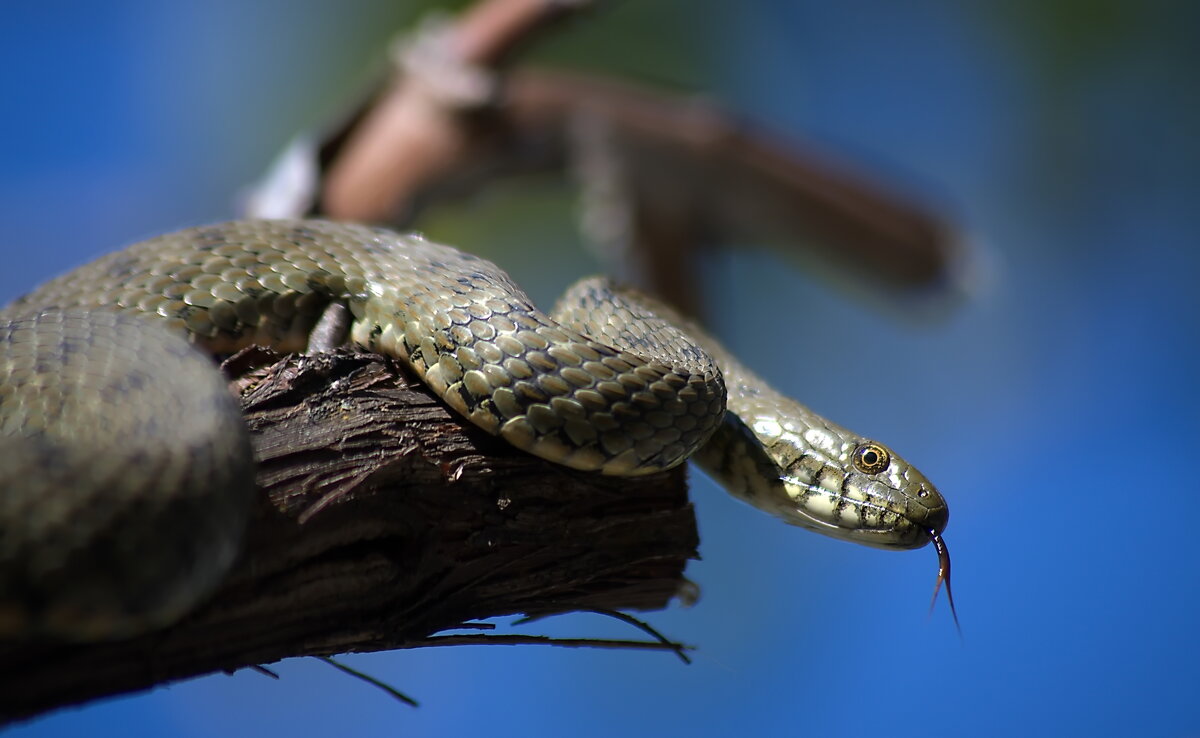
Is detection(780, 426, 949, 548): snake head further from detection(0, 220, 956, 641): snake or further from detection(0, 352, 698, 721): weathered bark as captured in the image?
detection(0, 352, 698, 721): weathered bark

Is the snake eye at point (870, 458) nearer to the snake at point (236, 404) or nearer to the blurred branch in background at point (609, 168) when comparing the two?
the snake at point (236, 404)

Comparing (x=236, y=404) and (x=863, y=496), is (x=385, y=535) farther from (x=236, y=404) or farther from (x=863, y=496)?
(x=863, y=496)

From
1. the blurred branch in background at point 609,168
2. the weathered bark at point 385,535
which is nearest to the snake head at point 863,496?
the weathered bark at point 385,535

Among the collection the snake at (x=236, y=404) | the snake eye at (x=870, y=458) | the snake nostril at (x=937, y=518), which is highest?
the snake at (x=236, y=404)

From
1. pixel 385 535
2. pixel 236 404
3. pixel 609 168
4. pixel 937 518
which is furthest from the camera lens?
pixel 609 168

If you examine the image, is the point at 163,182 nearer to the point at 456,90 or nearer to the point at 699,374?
the point at 456,90

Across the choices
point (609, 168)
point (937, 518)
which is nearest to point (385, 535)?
point (937, 518)
